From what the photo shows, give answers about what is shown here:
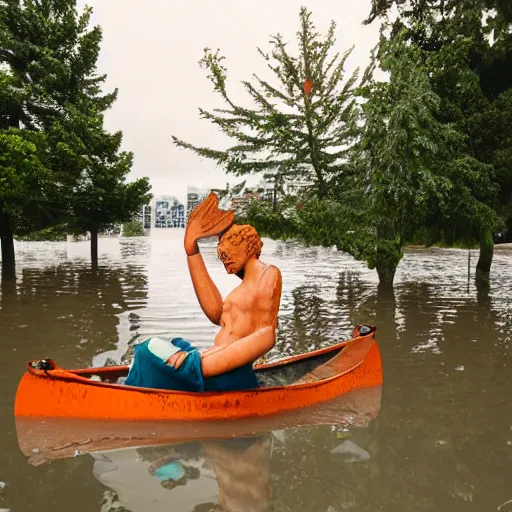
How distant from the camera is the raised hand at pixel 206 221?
564 centimetres

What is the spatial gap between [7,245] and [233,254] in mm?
17318

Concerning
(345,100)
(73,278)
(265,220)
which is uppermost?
(345,100)

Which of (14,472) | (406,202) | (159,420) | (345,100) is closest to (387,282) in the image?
(406,202)

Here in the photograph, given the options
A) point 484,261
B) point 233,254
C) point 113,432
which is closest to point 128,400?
point 113,432

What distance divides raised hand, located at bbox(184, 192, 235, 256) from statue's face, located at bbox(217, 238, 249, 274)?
0.53 feet

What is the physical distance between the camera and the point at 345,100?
17.0 meters

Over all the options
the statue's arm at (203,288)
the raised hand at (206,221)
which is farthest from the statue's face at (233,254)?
the statue's arm at (203,288)

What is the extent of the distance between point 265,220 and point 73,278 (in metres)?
10.1

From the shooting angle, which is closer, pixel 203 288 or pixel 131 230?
pixel 203 288

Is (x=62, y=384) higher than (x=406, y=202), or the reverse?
(x=406, y=202)

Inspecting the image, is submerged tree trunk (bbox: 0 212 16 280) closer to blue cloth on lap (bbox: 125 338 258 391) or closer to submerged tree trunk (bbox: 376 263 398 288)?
submerged tree trunk (bbox: 376 263 398 288)

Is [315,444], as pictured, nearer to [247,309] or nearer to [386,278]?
[247,309]

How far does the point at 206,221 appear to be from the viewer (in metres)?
5.68

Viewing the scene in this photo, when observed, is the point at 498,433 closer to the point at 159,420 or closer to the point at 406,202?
the point at 159,420
